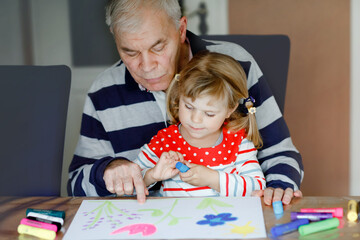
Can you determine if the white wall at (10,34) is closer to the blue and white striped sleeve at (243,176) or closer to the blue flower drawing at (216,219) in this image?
the blue and white striped sleeve at (243,176)

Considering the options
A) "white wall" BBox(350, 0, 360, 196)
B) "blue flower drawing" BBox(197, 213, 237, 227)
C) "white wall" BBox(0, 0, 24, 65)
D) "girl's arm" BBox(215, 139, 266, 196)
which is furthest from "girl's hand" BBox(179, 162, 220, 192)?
"white wall" BBox(0, 0, 24, 65)

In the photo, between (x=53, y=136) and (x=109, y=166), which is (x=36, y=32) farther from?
(x=109, y=166)

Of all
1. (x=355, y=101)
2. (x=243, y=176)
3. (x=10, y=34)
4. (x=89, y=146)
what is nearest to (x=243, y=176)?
(x=243, y=176)

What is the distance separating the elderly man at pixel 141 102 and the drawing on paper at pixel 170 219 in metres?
0.18

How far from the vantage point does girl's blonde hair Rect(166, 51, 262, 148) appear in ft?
4.60

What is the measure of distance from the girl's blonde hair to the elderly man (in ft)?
0.27

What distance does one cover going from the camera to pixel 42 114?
160cm

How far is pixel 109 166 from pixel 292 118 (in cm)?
150

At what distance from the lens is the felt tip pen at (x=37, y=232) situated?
1.03 meters

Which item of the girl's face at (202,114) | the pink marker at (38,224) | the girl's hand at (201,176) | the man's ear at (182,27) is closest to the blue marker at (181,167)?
the girl's hand at (201,176)

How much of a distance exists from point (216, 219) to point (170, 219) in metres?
0.10

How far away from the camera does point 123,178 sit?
1.34m

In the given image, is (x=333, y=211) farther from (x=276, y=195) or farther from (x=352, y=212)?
(x=276, y=195)

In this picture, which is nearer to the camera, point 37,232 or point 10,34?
point 37,232
